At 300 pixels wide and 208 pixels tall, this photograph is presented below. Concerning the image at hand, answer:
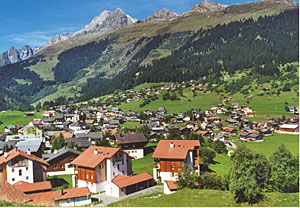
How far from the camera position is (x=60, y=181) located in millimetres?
50438

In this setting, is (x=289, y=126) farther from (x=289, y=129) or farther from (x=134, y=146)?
(x=134, y=146)

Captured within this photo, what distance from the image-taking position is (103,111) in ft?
524

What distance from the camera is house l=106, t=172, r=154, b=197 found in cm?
4163

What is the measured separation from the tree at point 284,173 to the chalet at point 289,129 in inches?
3164

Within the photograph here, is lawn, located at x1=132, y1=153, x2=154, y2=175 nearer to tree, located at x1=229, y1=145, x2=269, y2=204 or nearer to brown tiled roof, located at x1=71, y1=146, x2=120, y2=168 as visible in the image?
brown tiled roof, located at x1=71, y1=146, x2=120, y2=168

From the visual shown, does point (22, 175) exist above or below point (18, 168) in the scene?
below

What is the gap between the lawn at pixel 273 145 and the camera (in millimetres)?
76438

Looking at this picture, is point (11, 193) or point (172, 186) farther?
point (172, 186)

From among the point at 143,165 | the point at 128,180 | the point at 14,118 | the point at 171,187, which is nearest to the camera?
the point at 171,187

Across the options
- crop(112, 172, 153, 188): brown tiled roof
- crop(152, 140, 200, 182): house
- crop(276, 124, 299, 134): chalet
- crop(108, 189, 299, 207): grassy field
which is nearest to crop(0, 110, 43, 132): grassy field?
crop(152, 140, 200, 182): house

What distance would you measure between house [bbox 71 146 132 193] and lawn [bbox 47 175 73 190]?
2.49 m

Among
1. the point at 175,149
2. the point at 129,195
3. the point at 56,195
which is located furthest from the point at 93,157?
the point at 175,149

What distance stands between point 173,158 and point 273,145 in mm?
49881

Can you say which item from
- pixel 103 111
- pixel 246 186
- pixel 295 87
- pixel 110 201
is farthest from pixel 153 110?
pixel 246 186
